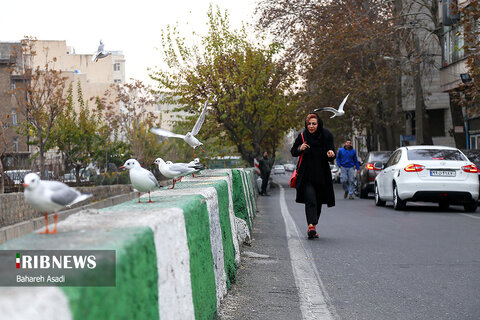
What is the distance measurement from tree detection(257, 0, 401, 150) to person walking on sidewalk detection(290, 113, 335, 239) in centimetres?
1989

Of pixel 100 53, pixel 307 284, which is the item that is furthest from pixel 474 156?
pixel 307 284

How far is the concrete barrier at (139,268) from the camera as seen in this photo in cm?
213

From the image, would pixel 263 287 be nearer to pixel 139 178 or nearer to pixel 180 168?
pixel 180 168

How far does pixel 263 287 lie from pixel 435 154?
11.3 m

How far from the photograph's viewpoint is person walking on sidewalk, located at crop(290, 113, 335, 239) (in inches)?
409

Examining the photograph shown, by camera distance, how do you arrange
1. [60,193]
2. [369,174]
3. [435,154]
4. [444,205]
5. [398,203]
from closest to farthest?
[60,193] < [435,154] < [398,203] < [444,205] < [369,174]

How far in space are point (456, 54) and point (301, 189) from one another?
28.5 m

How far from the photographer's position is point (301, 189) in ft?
35.0

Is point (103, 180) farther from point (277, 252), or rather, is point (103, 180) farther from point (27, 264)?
point (27, 264)

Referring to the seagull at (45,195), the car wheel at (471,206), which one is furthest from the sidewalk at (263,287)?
the car wheel at (471,206)

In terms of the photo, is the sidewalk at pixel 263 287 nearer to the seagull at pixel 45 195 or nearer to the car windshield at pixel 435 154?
the seagull at pixel 45 195

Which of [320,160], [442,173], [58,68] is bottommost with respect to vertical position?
[442,173]

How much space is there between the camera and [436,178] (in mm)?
16188

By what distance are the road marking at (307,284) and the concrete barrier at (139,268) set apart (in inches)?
30.5
